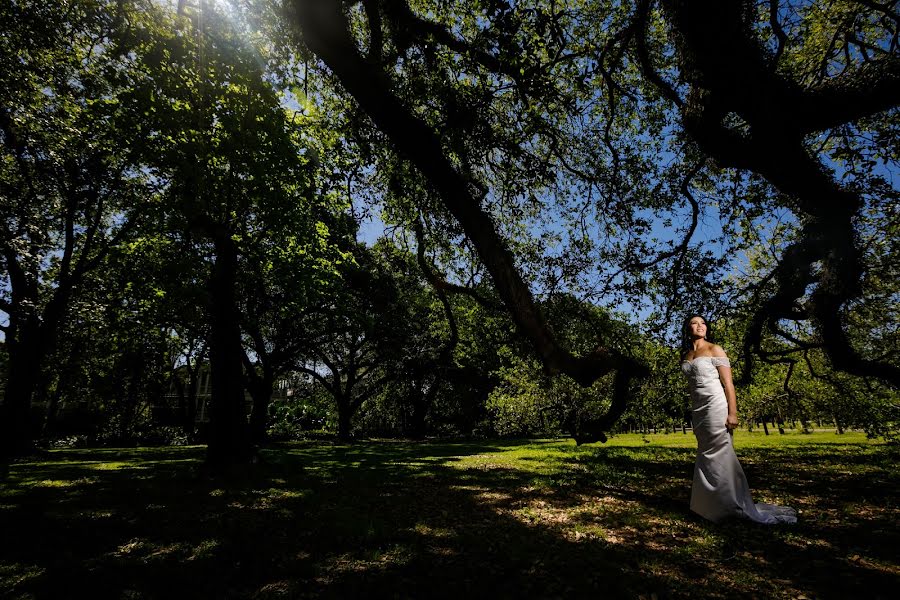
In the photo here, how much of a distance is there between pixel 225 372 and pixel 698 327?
41.3 feet

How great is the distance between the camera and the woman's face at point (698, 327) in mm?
6329

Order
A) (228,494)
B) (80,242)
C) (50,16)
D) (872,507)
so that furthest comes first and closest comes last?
(80,242), (50,16), (228,494), (872,507)

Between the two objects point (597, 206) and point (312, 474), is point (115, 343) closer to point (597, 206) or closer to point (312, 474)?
point (312, 474)

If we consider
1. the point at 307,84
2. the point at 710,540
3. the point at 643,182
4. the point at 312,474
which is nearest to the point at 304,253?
the point at 307,84

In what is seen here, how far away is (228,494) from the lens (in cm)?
823

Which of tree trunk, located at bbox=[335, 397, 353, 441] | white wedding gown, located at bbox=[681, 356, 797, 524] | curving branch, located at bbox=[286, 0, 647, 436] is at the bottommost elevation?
tree trunk, located at bbox=[335, 397, 353, 441]

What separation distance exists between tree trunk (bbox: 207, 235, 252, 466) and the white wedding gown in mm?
11890

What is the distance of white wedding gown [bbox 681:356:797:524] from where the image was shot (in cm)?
560

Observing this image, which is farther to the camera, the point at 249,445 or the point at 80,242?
the point at 80,242

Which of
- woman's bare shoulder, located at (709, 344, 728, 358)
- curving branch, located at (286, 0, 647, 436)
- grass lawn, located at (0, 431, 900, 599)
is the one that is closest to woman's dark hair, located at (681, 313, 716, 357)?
woman's bare shoulder, located at (709, 344, 728, 358)

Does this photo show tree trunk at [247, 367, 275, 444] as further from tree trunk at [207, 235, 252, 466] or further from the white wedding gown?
the white wedding gown

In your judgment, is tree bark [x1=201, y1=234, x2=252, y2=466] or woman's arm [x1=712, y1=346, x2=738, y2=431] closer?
woman's arm [x1=712, y1=346, x2=738, y2=431]

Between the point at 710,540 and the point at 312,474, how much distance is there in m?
10.1

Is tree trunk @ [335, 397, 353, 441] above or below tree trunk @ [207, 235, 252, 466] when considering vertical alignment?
below
